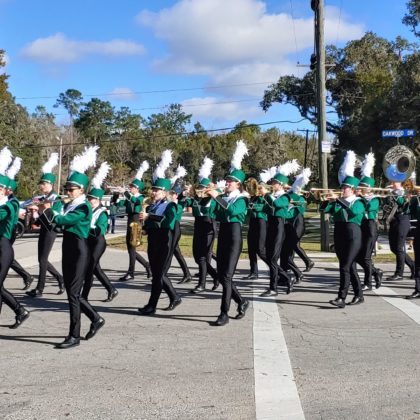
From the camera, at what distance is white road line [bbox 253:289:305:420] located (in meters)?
4.35

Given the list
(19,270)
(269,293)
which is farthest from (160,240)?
(19,270)

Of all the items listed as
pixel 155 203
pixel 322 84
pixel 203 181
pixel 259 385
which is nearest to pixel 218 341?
pixel 259 385

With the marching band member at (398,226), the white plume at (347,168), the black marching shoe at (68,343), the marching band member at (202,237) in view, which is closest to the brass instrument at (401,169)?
the marching band member at (398,226)

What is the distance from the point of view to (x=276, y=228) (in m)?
9.61

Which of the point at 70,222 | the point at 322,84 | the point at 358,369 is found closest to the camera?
the point at 358,369

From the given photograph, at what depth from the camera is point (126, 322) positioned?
736 centimetres

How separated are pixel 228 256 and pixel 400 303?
3247 millimetres

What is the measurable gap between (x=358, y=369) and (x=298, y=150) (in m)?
59.2

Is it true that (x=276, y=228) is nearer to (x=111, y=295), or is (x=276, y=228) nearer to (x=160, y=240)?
(x=160, y=240)

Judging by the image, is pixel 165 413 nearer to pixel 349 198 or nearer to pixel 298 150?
pixel 349 198

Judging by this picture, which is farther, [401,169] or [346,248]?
[401,169]

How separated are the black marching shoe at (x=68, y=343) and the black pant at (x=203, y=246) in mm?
3870

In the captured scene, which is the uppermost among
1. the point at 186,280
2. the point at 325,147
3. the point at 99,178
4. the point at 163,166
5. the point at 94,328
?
the point at 325,147

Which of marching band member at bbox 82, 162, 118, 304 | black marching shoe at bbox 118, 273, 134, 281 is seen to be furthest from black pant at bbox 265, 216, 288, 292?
black marching shoe at bbox 118, 273, 134, 281
